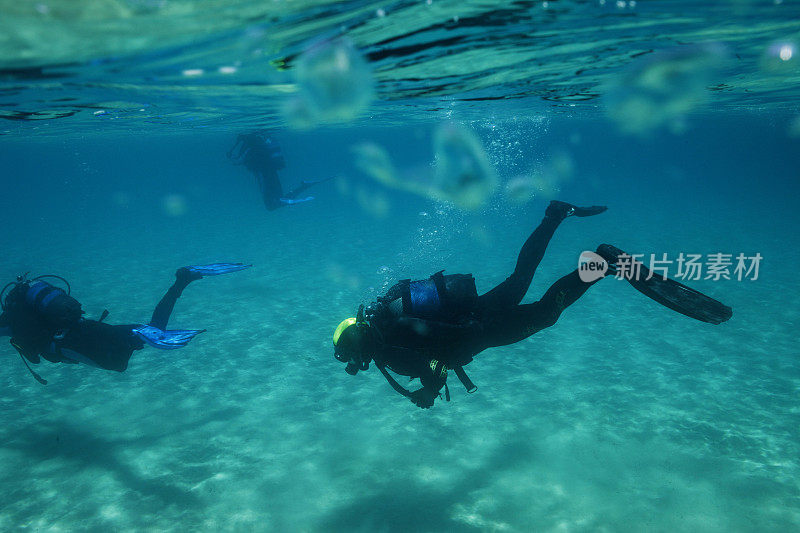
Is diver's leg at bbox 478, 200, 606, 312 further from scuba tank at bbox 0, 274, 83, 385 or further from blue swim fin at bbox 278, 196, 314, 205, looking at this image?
blue swim fin at bbox 278, 196, 314, 205

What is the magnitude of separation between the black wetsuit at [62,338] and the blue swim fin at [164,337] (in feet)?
1.58

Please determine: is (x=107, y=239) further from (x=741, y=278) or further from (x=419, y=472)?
(x=741, y=278)

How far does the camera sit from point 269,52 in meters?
9.58

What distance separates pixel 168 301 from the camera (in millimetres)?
9688

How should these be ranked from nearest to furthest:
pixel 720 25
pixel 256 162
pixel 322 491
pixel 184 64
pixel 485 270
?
pixel 322 491 < pixel 720 25 < pixel 184 64 < pixel 256 162 < pixel 485 270

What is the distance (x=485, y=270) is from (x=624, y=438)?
542 inches

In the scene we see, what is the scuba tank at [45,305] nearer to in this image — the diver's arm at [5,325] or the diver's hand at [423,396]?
the diver's arm at [5,325]

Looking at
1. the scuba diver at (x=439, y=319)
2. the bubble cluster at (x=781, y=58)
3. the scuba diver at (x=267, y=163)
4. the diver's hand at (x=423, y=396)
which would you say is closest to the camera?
the scuba diver at (x=439, y=319)

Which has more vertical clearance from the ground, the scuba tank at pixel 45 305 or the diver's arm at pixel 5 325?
the scuba tank at pixel 45 305

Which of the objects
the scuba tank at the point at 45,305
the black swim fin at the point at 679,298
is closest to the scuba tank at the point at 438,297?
the black swim fin at the point at 679,298

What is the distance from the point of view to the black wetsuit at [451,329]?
18.6ft

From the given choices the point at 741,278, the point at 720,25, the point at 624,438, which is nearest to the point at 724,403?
the point at 624,438

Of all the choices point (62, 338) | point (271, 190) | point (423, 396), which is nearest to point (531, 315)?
point (423, 396)

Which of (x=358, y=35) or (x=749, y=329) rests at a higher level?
(x=358, y=35)
